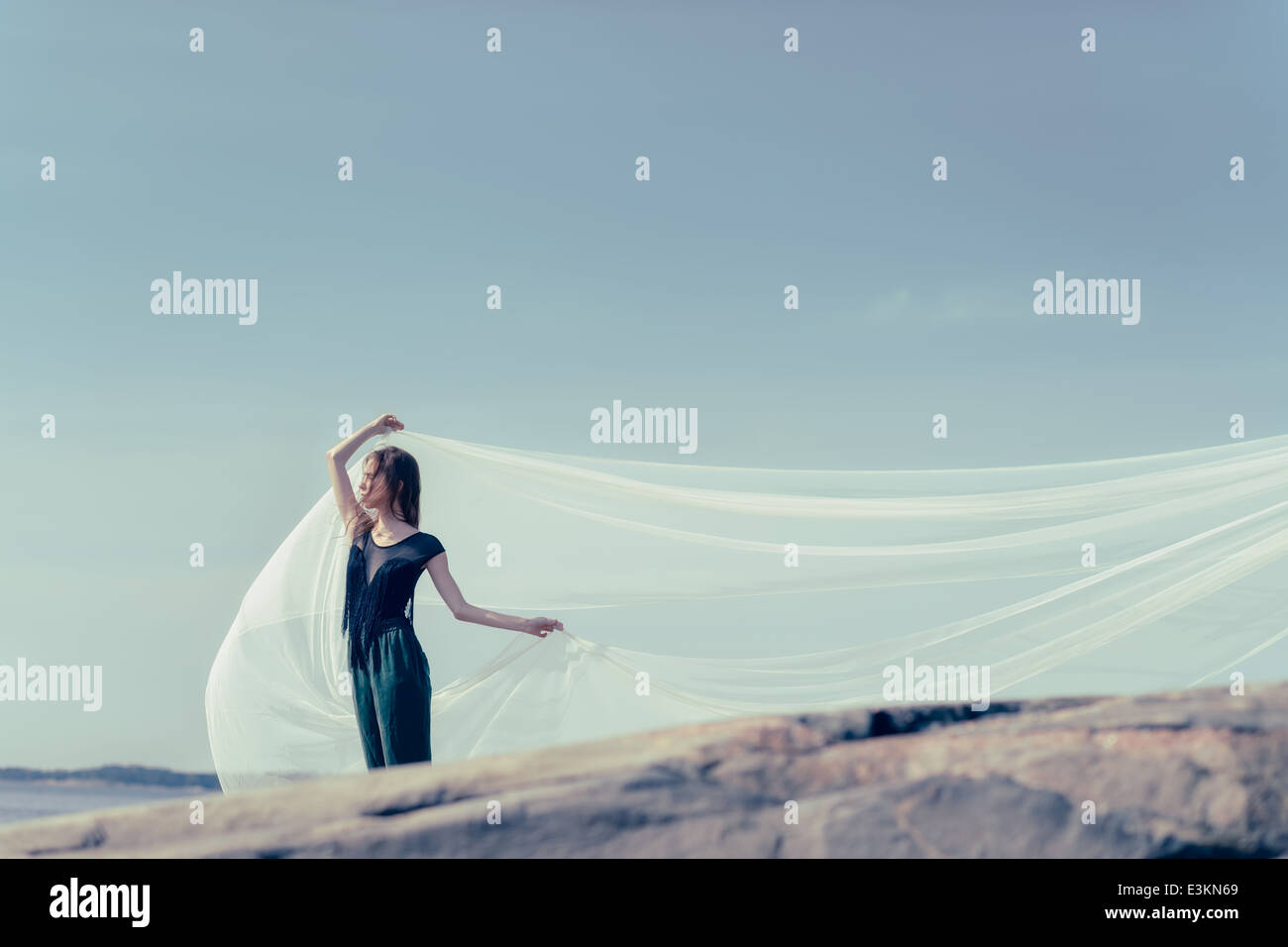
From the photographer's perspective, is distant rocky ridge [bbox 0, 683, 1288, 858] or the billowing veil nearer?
distant rocky ridge [bbox 0, 683, 1288, 858]

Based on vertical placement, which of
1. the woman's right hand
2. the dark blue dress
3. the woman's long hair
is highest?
the woman's right hand

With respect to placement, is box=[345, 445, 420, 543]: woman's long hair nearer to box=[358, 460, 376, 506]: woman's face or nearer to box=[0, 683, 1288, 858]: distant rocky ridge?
box=[358, 460, 376, 506]: woman's face

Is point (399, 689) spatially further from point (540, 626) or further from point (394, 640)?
point (540, 626)

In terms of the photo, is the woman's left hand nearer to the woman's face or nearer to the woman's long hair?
the woman's long hair

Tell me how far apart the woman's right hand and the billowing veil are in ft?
2.54

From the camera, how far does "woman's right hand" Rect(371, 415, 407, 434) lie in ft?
16.9

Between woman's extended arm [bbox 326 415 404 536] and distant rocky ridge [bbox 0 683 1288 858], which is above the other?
woman's extended arm [bbox 326 415 404 536]

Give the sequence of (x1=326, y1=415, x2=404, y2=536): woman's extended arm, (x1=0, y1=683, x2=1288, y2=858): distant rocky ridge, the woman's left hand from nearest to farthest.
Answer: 1. (x1=0, y1=683, x2=1288, y2=858): distant rocky ridge
2. (x1=326, y1=415, x2=404, y2=536): woman's extended arm
3. the woman's left hand

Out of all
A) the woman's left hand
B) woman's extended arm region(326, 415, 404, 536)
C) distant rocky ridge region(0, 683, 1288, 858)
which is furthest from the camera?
the woman's left hand

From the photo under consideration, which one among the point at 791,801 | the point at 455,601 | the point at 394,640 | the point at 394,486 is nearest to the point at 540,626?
the point at 455,601

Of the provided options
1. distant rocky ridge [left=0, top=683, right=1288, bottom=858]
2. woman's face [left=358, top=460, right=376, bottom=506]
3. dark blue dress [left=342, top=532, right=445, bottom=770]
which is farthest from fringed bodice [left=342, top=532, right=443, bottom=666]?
distant rocky ridge [left=0, top=683, right=1288, bottom=858]

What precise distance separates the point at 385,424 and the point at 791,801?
2536 mm

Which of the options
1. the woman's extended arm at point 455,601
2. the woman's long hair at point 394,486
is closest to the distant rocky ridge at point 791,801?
the woman's extended arm at point 455,601
